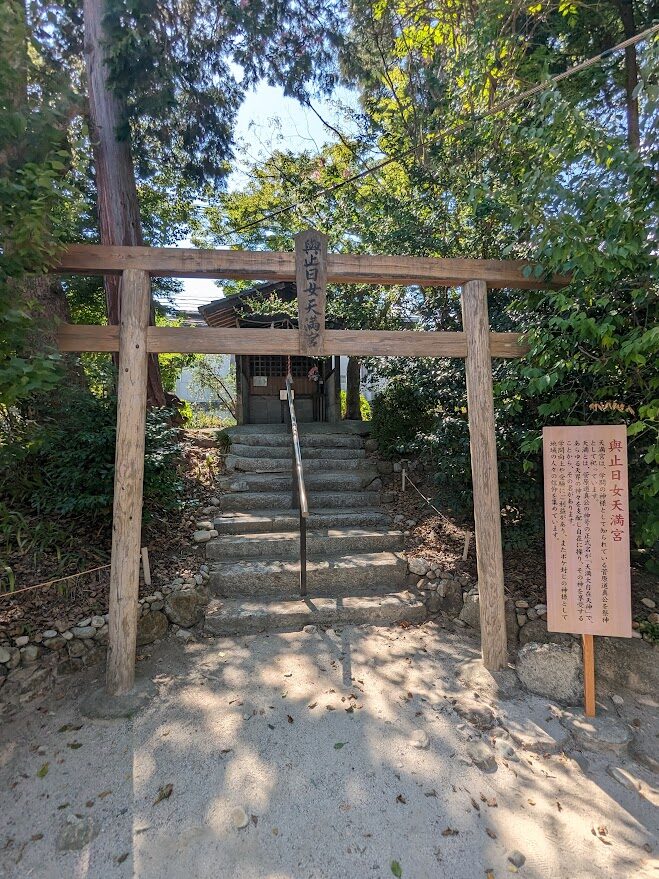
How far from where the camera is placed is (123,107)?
5336 mm

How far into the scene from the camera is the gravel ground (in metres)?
1.99

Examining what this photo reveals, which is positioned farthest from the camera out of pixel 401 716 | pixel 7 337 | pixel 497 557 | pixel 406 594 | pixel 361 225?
pixel 361 225

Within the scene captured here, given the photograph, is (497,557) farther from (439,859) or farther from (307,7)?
(307,7)

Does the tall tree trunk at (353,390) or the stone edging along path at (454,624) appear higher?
the tall tree trunk at (353,390)

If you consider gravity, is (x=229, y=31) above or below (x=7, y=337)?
above

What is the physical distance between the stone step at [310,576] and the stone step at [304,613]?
5.0 inches

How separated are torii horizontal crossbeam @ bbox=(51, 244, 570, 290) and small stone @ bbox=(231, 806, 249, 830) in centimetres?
326

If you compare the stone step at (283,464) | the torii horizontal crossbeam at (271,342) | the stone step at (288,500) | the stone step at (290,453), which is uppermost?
the torii horizontal crossbeam at (271,342)

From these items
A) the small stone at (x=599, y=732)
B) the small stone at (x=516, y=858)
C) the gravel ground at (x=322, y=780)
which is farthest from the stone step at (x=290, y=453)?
the small stone at (x=516, y=858)

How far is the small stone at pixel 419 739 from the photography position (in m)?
2.64

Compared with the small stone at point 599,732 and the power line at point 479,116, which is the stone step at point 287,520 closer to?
the small stone at point 599,732

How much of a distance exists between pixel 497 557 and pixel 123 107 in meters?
6.56

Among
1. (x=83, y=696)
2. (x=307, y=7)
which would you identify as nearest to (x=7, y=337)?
(x=83, y=696)

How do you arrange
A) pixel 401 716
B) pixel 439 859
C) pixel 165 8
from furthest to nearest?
pixel 165 8, pixel 401 716, pixel 439 859
